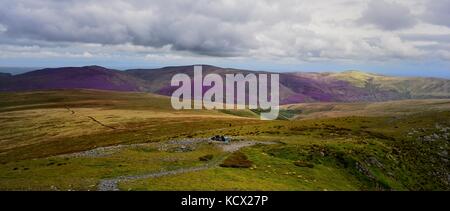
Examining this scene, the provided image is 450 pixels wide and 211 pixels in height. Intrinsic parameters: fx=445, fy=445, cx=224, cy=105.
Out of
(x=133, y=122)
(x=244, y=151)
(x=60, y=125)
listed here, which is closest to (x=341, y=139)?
(x=244, y=151)

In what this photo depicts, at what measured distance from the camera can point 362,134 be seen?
90438 millimetres

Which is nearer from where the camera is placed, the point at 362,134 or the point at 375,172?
the point at 375,172

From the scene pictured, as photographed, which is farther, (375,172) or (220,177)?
(375,172)

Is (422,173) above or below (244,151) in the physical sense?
below

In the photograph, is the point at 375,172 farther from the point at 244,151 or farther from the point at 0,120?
the point at 0,120

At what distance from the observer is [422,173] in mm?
69562

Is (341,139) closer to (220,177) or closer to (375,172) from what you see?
→ (375,172)

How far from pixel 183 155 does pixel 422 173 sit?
37.7 meters
